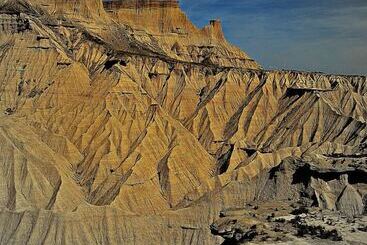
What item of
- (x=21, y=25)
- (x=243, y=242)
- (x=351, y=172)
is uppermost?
(x=21, y=25)

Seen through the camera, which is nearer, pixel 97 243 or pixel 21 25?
pixel 97 243

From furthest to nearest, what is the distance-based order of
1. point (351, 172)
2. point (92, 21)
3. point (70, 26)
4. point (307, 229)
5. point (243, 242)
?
point (92, 21)
point (70, 26)
point (351, 172)
point (307, 229)
point (243, 242)

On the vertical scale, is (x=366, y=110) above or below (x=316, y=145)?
above

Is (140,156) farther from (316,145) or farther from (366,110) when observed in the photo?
(366,110)

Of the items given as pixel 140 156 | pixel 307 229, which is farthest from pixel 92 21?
pixel 307 229

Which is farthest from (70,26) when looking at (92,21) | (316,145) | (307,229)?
(307,229)

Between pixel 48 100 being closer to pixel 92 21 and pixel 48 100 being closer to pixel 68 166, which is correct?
pixel 68 166

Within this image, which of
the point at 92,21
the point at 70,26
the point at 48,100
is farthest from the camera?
the point at 92,21
